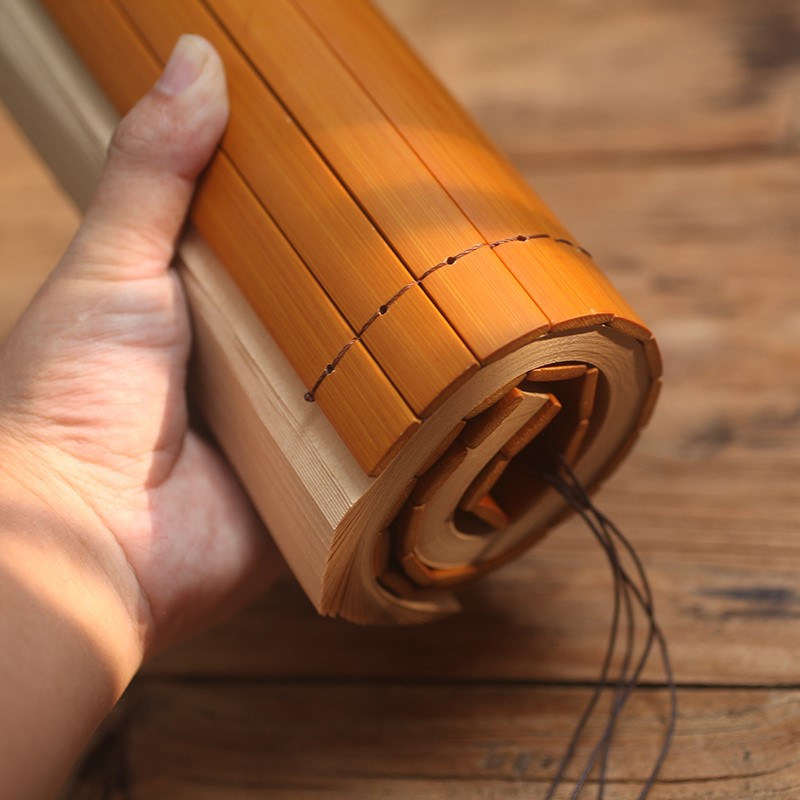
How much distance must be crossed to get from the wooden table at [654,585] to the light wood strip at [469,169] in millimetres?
339

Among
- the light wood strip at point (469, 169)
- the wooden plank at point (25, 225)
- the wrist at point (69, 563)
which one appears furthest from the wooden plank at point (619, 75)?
the wrist at point (69, 563)

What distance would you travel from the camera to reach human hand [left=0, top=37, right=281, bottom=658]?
0.75 metres

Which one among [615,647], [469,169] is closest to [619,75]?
[469,169]

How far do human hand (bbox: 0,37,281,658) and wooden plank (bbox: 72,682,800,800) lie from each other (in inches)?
4.3

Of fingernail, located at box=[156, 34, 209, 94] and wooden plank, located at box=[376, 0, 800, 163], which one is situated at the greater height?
fingernail, located at box=[156, 34, 209, 94]

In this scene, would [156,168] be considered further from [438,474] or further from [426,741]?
[426,741]

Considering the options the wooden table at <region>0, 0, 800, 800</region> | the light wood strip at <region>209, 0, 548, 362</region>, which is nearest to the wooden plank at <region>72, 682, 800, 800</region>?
the wooden table at <region>0, 0, 800, 800</region>

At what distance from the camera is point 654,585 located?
90 cm

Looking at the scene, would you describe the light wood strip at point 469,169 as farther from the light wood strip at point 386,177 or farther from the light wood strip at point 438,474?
the light wood strip at point 438,474

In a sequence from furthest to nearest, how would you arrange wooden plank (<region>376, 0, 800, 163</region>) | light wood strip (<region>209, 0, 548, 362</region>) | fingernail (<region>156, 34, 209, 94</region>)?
wooden plank (<region>376, 0, 800, 163</region>) < fingernail (<region>156, 34, 209, 94</region>) < light wood strip (<region>209, 0, 548, 362</region>)

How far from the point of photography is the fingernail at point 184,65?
2.45 ft

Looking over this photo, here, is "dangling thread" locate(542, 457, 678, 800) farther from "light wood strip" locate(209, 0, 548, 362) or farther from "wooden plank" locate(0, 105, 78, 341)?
"wooden plank" locate(0, 105, 78, 341)

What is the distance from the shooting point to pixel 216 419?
82 cm

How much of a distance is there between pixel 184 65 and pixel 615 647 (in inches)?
24.3
